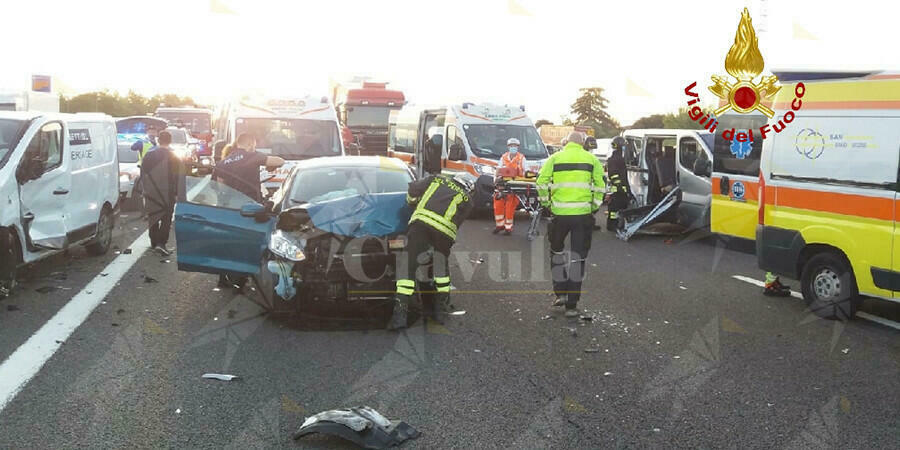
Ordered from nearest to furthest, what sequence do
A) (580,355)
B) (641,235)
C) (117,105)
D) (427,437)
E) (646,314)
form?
(427,437) < (580,355) < (646,314) < (641,235) < (117,105)

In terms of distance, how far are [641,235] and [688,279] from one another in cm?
507

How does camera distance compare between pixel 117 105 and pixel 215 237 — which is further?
pixel 117 105

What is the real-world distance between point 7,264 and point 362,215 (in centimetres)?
359

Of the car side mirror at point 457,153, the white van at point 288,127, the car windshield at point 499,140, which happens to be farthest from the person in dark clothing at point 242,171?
the car windshield at point 499,140

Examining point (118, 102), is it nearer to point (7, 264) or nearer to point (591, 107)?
point (591, 107)

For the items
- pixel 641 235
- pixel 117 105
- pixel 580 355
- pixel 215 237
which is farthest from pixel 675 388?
pixel 117 105

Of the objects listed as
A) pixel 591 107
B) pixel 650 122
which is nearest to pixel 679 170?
pixel 650 122

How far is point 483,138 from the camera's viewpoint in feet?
63.9

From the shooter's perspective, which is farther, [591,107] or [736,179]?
[591,107]

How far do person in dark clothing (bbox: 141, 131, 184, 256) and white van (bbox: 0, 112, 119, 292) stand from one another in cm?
56

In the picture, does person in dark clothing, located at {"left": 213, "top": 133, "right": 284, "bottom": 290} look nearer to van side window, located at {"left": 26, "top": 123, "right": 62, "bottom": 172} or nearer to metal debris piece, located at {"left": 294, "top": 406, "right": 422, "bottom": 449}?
van side window, located at {"left": 26, "top": 123, "right": 62, "bottom": 172}

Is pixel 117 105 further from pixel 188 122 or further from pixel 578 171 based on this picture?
pixel 578 171

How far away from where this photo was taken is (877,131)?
8477 millimetres

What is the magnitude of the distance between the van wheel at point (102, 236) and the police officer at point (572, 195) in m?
6.39
